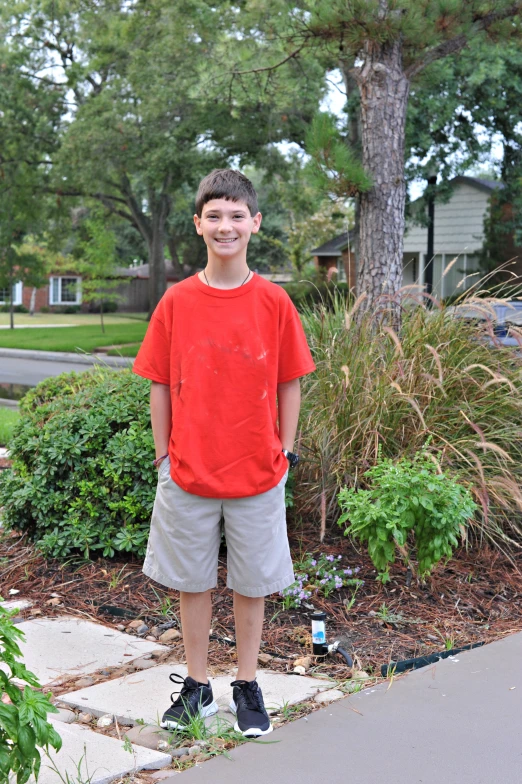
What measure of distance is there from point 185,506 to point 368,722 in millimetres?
1044

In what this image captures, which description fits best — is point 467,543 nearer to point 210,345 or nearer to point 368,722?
point 368,722

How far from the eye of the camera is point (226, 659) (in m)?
3.92

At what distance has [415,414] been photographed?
5.29 m

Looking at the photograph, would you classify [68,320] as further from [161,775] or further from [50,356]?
[161,775]

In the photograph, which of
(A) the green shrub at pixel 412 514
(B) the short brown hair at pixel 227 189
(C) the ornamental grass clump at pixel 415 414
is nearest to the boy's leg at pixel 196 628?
(A) the green shrub at pixel 412 514

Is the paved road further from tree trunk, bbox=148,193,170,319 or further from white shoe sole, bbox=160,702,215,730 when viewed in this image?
white shoe sole, bbox=160,702,215,730

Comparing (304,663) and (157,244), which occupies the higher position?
(157,244)

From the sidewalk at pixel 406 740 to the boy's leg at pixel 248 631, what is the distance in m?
0.25

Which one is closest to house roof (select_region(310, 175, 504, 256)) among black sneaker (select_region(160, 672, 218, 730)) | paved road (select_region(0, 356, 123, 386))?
paved road (select_region(0, 356, 123, 386))

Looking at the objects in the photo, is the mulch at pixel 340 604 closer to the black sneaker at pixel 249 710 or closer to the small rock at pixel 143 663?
the small rock at pixel 143 663

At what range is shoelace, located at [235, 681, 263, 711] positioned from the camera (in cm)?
322

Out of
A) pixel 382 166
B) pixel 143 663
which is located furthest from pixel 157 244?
pixel 143 663

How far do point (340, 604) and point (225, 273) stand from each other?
2.01 meters

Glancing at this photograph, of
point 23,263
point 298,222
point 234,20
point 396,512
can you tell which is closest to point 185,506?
point 396,512
